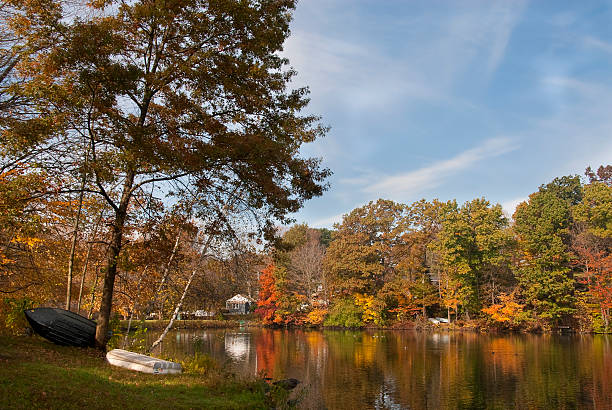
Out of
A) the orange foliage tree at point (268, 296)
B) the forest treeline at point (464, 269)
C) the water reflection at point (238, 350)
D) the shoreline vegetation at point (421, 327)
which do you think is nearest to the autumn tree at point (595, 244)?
the forest treeline at point (464, 269)

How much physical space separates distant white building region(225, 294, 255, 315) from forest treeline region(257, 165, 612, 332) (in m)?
12.3

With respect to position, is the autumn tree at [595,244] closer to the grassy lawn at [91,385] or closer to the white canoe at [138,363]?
the grassy lawn at [91,385]

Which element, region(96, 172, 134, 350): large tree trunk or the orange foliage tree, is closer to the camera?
region(96, 172, 134, 350): large tree trunk

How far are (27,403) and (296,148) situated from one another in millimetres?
8244

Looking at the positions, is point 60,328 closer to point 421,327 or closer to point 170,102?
point 170,102

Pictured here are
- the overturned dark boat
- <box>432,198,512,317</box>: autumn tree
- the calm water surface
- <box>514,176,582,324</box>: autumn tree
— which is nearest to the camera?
the overturned dark boat

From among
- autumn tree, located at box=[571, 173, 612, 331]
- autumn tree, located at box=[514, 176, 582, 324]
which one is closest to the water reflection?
autumn tree, located at box=[514, 176, 582, 324]

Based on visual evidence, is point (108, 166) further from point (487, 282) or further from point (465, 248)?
point (487, 282)

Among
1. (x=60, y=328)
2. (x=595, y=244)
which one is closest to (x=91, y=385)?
(x=60, y=328)

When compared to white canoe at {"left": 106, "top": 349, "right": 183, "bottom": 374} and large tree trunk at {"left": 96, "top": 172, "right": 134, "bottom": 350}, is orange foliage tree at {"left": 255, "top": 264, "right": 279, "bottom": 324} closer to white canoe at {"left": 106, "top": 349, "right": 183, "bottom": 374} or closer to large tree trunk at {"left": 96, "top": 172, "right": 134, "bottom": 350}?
large tree trunk at {"left": 96, "top": 172, "right": 134, "bottom": 350}

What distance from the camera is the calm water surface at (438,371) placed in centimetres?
1367

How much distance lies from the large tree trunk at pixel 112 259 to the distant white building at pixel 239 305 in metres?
50.2

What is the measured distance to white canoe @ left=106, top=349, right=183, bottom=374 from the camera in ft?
33.3

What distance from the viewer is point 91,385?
7820 mm
